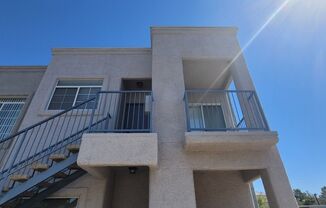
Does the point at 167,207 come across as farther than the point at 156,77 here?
No

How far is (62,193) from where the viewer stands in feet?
15.3

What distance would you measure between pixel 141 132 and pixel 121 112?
2.61m

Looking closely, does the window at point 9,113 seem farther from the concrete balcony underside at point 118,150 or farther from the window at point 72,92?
the concrete balcony underside at point 118,150

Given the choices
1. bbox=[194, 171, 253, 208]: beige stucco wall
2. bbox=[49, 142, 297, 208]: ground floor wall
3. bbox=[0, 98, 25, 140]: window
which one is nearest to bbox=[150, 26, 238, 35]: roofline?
bbox=[49, 142, 297, 208]: ground floor wall

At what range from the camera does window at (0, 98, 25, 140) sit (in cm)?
647

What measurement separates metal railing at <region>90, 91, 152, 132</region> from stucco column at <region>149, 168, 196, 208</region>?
6.09 ft

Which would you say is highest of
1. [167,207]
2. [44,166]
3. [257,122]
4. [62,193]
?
[257,122]

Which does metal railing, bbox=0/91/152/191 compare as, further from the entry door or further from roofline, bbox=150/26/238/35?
roofline, bbox=150/26/238/35

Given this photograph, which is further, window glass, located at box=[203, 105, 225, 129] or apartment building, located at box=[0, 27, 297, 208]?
window glass, located at box=[203, 105, 225, 129]

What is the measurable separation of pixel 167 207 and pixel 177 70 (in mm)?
3823

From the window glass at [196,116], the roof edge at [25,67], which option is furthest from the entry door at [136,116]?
the roof edge at [25,67]

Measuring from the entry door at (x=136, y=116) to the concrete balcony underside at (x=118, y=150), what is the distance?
3.01m

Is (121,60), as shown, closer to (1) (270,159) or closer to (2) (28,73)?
(2) (28,73)

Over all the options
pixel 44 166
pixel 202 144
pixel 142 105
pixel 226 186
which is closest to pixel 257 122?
pixel 202 144
